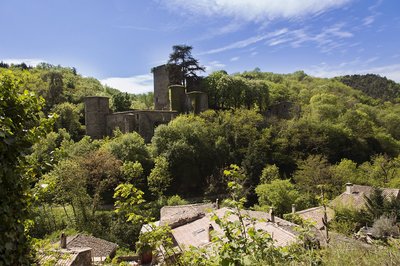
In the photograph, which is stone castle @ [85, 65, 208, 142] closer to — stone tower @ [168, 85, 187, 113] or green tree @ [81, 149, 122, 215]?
stone tower @ [168, 85, 187, 113]

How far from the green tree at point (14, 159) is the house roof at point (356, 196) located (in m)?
21.0

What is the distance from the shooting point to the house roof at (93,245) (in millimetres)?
16062

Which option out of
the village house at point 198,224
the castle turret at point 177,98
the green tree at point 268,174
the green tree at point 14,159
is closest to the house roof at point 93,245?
the village house at point 198,224

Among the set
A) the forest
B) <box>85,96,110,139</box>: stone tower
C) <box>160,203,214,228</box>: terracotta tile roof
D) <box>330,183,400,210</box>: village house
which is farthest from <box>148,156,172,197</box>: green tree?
<box>330,183,400,210</box>: village house

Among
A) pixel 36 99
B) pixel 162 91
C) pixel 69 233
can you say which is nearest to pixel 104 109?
pixel 162 91

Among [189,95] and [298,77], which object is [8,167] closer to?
[189,95]

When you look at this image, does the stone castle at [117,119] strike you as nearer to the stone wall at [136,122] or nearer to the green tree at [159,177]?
the stone wall at [136,122]

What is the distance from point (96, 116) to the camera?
3070cm

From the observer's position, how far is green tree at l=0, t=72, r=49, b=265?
8.52ft

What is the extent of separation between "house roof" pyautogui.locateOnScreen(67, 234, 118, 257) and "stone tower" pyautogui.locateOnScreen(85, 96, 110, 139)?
15.4 m

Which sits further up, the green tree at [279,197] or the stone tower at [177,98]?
the stone tower at [177,98]

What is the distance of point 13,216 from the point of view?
277 centimetres

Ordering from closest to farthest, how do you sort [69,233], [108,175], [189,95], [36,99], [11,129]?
[11,129], [36,99], [69,233], [108,175], [189,95]

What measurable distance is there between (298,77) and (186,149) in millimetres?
72559
